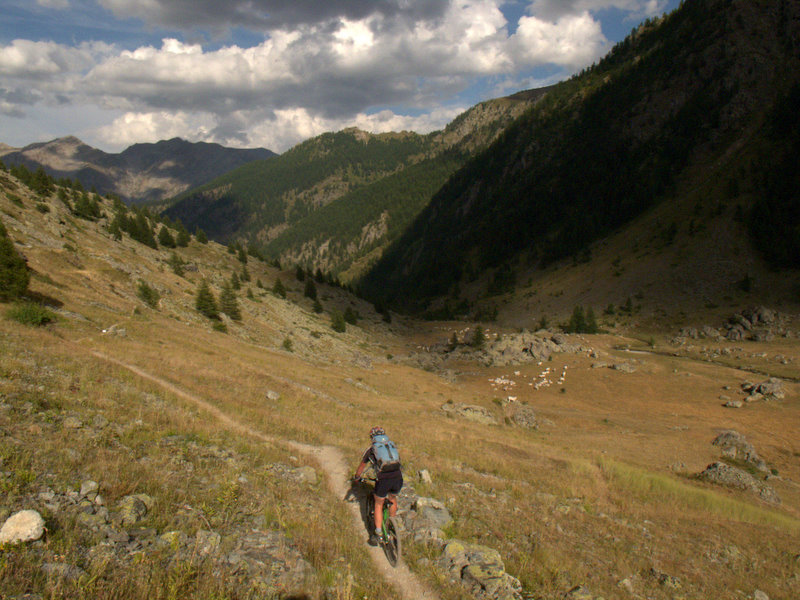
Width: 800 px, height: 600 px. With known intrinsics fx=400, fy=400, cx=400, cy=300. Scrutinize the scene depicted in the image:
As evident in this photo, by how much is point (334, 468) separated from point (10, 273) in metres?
23.0

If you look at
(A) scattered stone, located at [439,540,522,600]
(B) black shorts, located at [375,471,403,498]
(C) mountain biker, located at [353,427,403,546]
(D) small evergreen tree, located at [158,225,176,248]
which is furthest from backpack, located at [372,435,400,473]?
(D) small evergreen tree, located at [158,225,176,248]

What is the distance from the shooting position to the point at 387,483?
8.99 m

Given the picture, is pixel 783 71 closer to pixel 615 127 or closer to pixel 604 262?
pixel 615 127

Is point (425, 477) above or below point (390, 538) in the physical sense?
below

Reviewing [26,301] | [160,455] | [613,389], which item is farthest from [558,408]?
[26,301]

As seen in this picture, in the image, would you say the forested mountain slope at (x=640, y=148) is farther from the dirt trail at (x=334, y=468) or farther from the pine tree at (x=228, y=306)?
the dirt trail at (x=334, y=468)

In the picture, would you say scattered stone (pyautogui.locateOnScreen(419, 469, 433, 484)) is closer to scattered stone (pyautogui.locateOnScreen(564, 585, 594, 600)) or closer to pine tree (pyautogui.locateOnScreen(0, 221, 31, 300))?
scattered stone (pyautogui.locateOnScreen(564, 585, 594, 600))

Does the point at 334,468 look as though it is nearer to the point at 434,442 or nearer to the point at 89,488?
the point at 89,488

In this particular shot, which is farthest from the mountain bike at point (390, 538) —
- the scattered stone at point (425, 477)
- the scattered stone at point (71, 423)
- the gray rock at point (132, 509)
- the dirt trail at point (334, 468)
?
the scattered stone at point (71, 423)

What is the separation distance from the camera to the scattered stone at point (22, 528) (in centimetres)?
542

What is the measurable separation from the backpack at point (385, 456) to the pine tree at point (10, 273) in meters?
25.4

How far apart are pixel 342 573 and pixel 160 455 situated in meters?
5.79

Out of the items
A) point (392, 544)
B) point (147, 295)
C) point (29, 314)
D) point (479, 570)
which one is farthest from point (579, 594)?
point (147, 295)

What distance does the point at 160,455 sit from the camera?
395 inches
